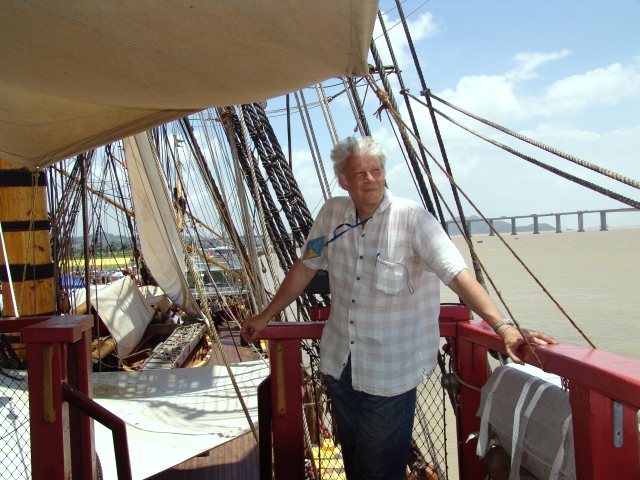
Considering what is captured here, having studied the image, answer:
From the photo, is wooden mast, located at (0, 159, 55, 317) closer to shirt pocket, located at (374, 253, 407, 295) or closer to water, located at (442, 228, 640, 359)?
shirt pocket, located at (374, 253, 407, 295)

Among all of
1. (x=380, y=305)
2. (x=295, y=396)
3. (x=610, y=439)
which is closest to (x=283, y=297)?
(x=295, y=396)

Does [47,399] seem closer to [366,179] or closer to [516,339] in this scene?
[366,179]

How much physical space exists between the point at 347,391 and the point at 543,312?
14088 millimetres

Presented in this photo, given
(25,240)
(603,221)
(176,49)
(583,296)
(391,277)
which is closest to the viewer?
(176,49)

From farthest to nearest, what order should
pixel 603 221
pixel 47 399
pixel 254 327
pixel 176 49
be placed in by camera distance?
pixel 603 221, pixel 254 327, pixel 47 399, pixel 176 49

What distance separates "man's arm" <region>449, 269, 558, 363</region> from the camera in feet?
4.94

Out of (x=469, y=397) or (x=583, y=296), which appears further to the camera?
(x=583, y=296)

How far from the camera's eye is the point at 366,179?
172cm

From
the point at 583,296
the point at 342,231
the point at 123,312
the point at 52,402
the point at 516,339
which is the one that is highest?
the point at 342,231

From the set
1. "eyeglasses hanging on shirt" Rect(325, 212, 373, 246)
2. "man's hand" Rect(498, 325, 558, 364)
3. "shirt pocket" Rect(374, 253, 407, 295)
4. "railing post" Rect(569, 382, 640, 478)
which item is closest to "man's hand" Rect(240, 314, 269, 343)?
"eyeglasses hanging on shirt" Rect(325, 212, 373, 246)

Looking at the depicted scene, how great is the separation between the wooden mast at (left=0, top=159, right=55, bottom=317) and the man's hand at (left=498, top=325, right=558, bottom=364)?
4133 millimetres

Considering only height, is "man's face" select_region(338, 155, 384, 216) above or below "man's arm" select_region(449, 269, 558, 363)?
above

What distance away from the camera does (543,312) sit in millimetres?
14508

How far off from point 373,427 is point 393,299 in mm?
424
